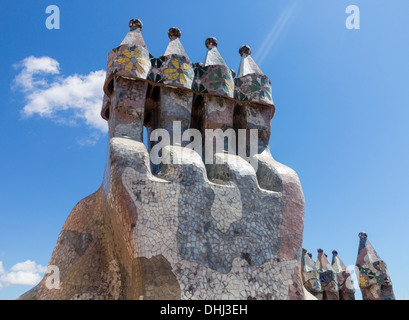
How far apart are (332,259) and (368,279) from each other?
593cm

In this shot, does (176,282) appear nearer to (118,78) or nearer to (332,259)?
(118,78)

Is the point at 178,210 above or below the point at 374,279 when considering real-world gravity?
above

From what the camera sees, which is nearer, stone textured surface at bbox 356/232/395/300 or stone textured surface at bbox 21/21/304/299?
stone textured surface at bbox 21/21/304/299

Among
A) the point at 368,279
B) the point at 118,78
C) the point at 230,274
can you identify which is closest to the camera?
the point at 230,274

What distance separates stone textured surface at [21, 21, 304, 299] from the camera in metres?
6.71

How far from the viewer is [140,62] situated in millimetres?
8219

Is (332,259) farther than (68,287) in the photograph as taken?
Yes

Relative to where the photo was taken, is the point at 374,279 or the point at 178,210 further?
the point at 374,279

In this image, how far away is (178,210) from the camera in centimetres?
704

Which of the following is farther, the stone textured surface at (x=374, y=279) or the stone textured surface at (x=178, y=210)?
the stone textured surface at (x=374, y=279)

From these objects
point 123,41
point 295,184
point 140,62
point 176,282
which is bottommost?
point 176,282

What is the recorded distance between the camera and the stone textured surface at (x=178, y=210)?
22.0 feet
